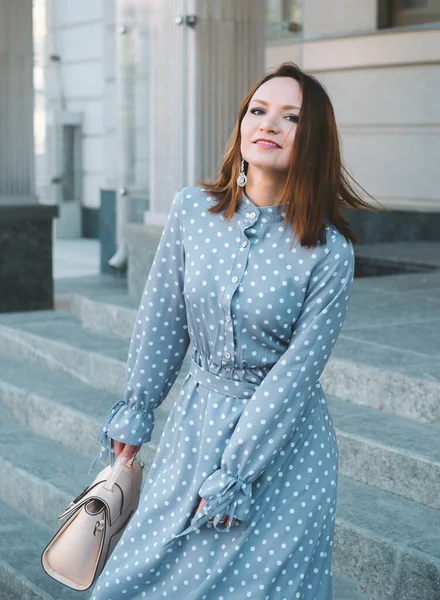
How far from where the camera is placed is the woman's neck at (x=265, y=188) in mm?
2586

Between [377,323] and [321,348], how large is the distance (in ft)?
11.4

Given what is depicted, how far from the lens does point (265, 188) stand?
2.59 metres

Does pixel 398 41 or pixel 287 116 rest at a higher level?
pixel 398 41

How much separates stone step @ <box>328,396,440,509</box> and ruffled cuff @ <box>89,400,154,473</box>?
155cm

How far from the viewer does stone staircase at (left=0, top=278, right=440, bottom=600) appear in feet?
12.2

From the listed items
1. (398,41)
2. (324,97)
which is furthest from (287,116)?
(398,41)

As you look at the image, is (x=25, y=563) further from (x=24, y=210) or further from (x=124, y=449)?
(x=24, y=210)

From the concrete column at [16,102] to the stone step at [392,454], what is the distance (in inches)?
192

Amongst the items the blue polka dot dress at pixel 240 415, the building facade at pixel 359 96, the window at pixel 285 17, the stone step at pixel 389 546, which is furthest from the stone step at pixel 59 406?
the window at pixel 285 17

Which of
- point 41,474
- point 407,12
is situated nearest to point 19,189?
point 407,12

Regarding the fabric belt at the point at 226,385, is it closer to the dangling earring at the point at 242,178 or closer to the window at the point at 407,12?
the dangling earring at the point at 242,178

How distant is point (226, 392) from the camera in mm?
2586

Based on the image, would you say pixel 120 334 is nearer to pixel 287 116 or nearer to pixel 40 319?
pixel 40 319

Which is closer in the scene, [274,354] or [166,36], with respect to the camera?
[274,354]
